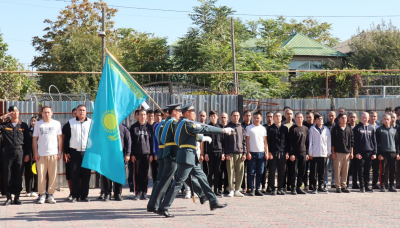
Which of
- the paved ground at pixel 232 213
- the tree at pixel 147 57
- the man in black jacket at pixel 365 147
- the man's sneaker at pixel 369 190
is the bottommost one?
the paved ground at pixel 232 213

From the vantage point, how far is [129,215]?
29.2 ft

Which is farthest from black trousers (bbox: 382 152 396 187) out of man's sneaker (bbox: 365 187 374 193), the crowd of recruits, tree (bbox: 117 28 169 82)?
tree (bbox: 117 28 169 82)

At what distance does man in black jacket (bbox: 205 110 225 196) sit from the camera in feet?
37.4

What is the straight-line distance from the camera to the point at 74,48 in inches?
1443

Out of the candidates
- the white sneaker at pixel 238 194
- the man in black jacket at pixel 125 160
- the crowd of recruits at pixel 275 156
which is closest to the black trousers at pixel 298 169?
the crowd of recruits at pixel 275 156

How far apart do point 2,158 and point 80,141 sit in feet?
5.55

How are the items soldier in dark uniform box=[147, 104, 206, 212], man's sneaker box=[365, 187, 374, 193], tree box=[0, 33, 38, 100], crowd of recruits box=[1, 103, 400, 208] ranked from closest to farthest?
soldier in dark uniform box=[147, 104, 206, 212] < crowd of recruits box=[1, 103, 400, 208] < man's sneaker box=[365, 187, 374, 193] < tree box=[0, 33, 38, 100]

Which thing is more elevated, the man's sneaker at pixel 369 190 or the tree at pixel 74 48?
the tree at pixel 74 48

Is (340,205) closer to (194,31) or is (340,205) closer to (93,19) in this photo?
(194,31)

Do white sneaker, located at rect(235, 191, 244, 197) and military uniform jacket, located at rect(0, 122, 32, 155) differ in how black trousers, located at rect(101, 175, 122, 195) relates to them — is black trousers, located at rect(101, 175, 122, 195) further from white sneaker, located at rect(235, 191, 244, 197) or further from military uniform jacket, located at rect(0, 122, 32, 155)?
white sneaker, located at rect(235, 191, 244, 197)

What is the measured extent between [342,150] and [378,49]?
36.1m

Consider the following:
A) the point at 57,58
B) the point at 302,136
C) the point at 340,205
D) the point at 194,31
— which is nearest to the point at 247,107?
the point at 302,136

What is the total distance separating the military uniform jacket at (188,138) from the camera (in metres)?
8.71

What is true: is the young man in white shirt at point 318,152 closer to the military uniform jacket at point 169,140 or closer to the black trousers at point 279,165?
the black trousers at point 279,165
